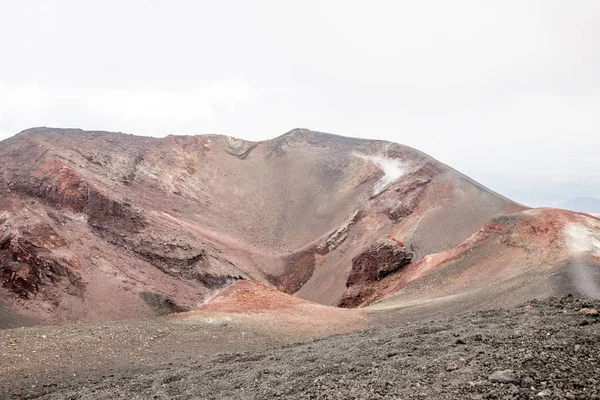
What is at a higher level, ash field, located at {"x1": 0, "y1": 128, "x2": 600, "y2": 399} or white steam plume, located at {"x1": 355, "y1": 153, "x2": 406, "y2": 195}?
white steam plume, located at {"x1": 355, "y1": 153, "x2": 406, "y2": 195}

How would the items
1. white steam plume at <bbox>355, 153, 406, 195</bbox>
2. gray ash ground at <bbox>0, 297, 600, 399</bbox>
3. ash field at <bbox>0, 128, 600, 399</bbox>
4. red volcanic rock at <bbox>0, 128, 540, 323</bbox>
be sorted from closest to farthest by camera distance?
gray ash ground at <bbox>0, 297, 600, 399</bbox> < ash field at <bbox>0, 128, 600, 399</bbox> < red volcanic rock at <bbox>0, 128, 540, 323</bbox> < white steam plume at <bbox>355, 153, 406, 195</bbox>

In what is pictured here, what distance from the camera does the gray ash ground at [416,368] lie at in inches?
296

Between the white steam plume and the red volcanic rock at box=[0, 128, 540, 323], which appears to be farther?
the white steam plume

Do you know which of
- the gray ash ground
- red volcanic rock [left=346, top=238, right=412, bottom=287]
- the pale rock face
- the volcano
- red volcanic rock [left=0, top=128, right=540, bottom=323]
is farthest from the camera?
red volcanic rock [left=346, top=238, right=412, bottom=287]

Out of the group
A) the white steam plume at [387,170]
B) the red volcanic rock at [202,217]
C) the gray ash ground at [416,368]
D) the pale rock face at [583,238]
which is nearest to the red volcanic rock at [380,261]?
the red volcanic rock at [202,217]

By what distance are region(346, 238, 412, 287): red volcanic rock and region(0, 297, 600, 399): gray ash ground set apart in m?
17.1

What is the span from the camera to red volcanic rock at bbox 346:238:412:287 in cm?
3259

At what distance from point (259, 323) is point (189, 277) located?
16583 millimetres

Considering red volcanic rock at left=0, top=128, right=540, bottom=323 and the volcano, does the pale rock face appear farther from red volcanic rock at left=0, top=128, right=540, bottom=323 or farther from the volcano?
red volcanic rock at left=0, top=128, right=540, bottom=323

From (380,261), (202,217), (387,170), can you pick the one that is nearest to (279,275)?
(202,217)

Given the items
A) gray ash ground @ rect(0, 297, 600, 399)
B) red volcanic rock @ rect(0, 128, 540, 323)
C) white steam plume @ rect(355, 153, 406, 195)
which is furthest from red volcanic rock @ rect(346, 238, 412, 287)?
gray ash ground @ rect(0, 297, 600, 399)

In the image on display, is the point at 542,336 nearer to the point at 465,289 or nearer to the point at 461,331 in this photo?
the point at 461,331

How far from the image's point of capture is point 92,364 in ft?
50.8

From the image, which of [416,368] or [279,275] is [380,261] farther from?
[416,368]
